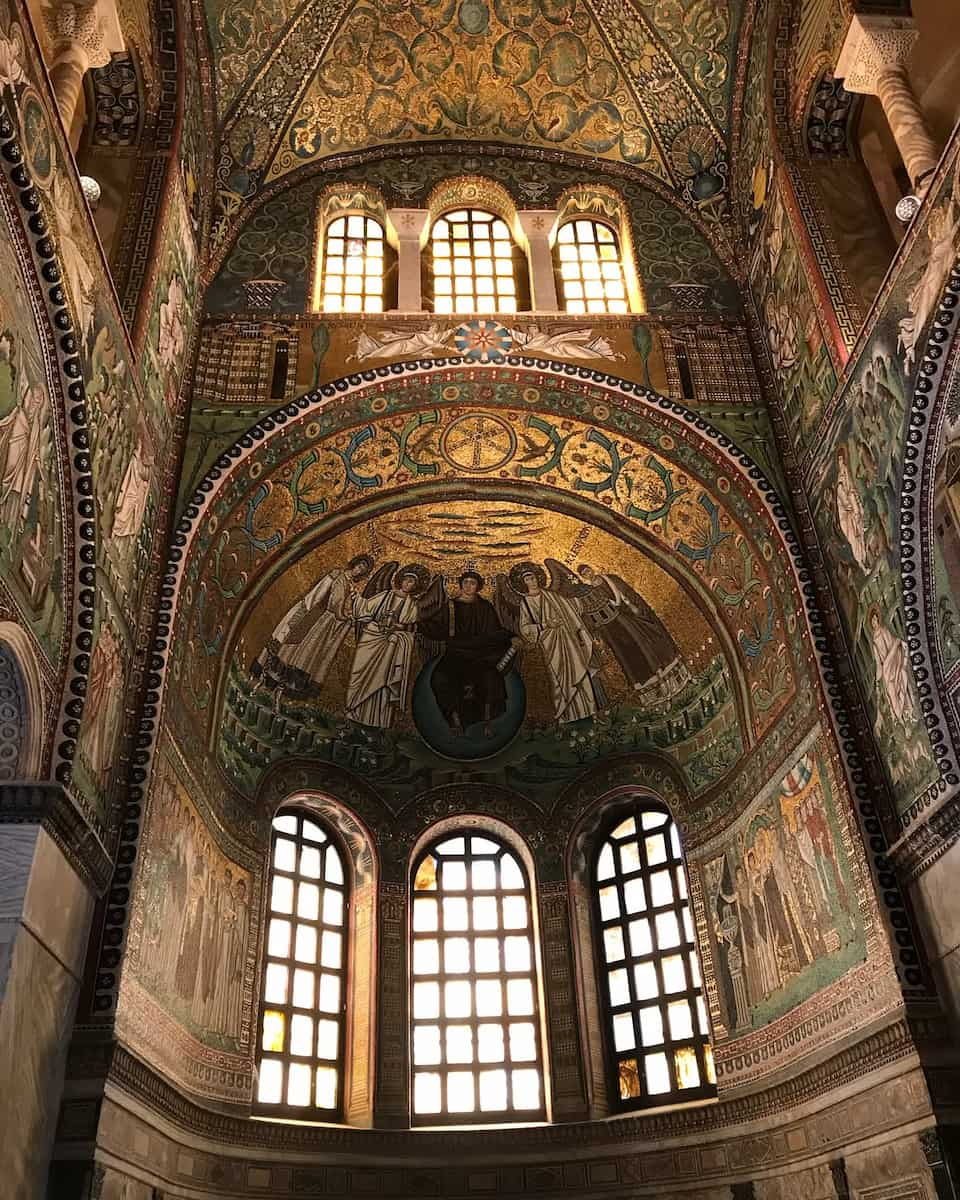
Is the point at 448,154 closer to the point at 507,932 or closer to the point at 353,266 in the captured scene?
the point at 353,266

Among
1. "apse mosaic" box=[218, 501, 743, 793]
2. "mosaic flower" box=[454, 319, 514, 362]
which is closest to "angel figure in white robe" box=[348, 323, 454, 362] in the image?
"mosaic flower" box=[454, 319, 514, 362]

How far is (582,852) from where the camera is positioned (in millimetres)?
12977

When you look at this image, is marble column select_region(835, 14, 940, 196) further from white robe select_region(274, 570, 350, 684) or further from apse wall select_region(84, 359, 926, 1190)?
white robe select_region(274, 570, 350, 684)

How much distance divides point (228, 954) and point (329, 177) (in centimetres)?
970

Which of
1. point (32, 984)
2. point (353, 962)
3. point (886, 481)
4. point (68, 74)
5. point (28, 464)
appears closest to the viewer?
point (32, 984)

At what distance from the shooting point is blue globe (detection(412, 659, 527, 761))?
1335cm

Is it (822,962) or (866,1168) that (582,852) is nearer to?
(822,962)

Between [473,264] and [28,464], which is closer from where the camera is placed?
[28,464]

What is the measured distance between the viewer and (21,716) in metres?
7.59

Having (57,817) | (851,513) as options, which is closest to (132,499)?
(57,817)

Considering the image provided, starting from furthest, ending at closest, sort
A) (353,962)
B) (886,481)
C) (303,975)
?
(353,962) < (303,975) < (886,481)

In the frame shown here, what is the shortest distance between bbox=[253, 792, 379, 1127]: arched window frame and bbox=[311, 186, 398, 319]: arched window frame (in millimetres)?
6224

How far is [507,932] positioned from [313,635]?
4221 millimetres

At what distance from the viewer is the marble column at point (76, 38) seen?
9102 mm
